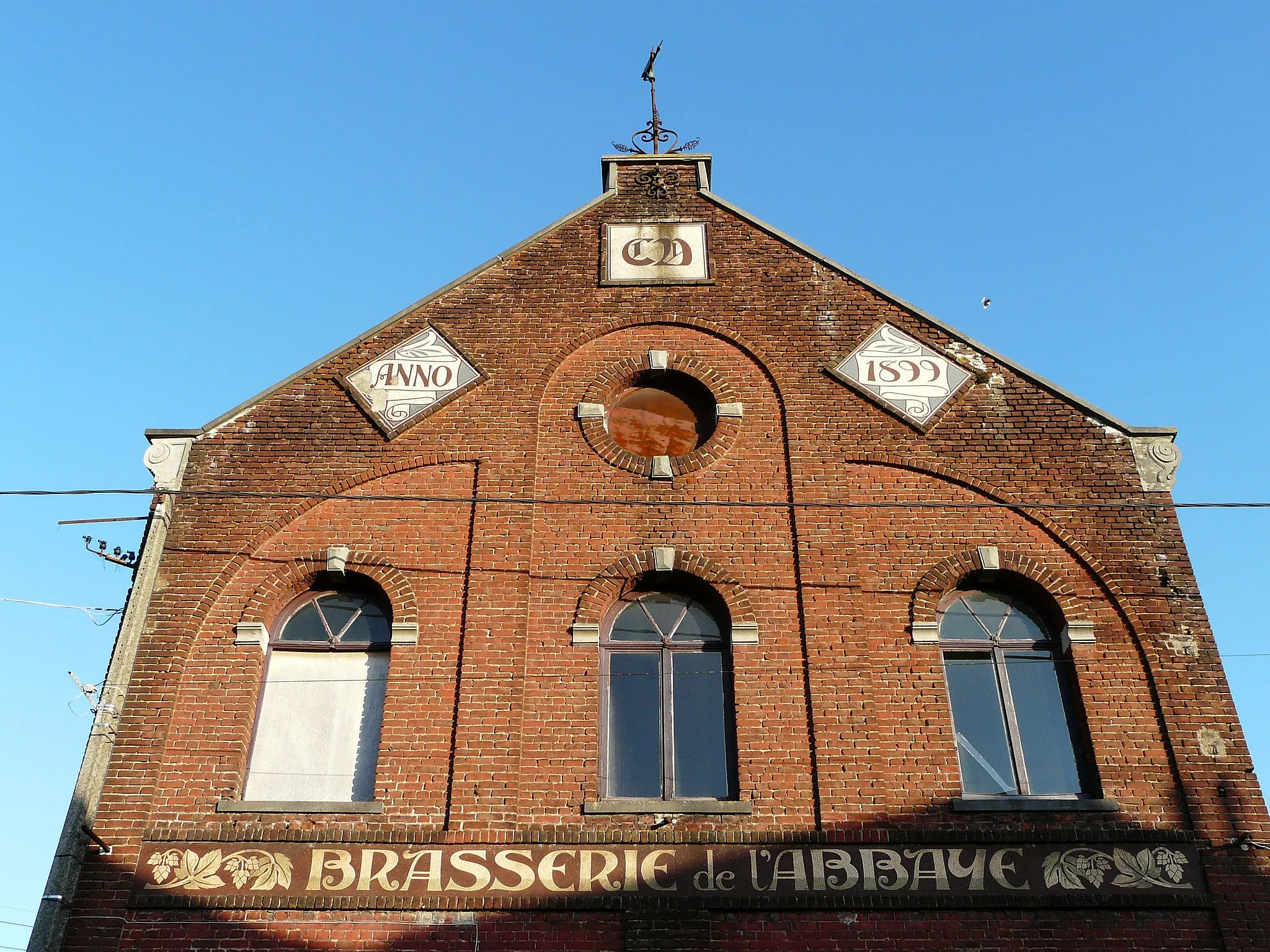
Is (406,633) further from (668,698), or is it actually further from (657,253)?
(657,253)

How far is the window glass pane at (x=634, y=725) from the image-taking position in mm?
11930

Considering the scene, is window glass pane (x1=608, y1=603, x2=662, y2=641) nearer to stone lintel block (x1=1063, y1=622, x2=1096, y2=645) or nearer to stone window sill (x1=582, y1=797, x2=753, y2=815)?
stone window sill (x1=582, y1=797, x2=753, y2=815)

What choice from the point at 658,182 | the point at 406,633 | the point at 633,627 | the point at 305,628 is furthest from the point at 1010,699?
the point at 658,182

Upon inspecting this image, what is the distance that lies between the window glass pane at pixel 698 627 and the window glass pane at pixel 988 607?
8.28 feet

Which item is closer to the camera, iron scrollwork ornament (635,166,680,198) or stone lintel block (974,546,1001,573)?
stone lintel block (974,546,1001,573)

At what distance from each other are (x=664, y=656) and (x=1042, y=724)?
3626 mm

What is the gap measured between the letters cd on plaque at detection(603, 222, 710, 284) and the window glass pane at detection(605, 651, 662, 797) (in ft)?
16.5

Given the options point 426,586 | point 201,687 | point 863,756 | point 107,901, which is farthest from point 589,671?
point 107,901

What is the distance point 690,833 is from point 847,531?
362cm

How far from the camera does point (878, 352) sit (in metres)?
14.9

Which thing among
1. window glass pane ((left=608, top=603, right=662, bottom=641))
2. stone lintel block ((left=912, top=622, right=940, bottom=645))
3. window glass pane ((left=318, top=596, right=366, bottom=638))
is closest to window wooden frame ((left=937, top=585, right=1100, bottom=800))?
stone lintel block ((left=912, top=622, right=940, bottom=645))

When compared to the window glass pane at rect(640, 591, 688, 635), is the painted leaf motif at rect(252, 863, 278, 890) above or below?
below

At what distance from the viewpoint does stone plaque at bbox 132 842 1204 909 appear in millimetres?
10977

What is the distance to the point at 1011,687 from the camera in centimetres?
1259
